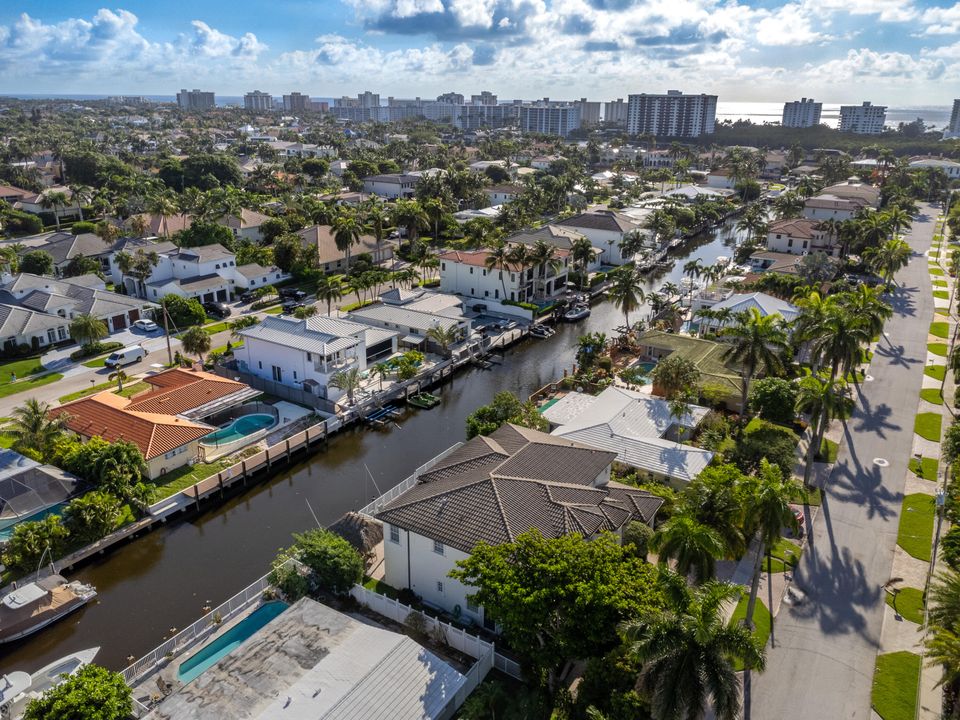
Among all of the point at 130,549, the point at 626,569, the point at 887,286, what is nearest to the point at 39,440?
the point at 130,549

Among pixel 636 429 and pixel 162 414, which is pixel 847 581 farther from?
pixel 162 414

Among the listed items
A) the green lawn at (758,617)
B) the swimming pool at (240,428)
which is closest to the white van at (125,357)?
the swimming pool at (240,428)

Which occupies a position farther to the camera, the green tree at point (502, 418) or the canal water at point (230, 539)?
the green tree at point (502, 418)

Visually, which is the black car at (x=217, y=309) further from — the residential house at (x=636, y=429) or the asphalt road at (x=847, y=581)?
the asphalt road at (x=847, y=581)

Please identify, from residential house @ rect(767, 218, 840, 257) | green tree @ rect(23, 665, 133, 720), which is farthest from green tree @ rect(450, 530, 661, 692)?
residential house @ rect(767, 218, 840, 257)

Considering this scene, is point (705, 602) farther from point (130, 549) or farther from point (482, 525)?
point (130, 549)

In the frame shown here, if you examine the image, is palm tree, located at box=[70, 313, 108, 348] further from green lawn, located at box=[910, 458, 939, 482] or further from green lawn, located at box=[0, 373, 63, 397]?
green lawn, located at box=[910, 458, 939, 482]

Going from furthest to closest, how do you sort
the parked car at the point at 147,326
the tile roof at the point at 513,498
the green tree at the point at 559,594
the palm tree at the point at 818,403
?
1. the parked car at the point at 147,326
2. the palm tree at the point at 818,403
3. the tile roof at the point at 513,498
4. the green tree at the point at 559,594
